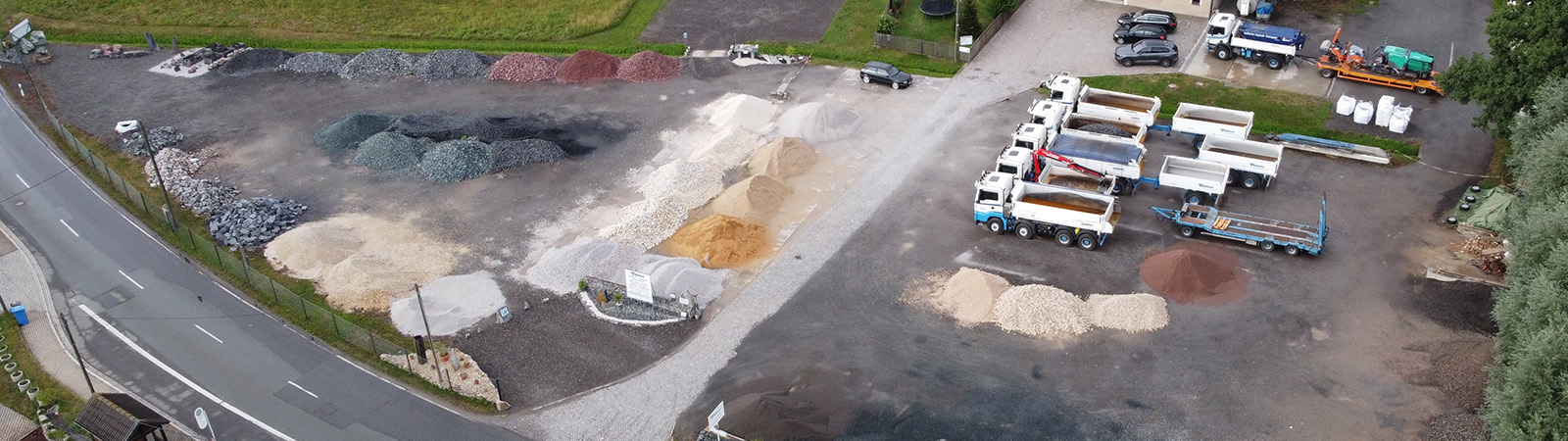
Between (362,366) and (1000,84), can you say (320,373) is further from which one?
(1000,84)

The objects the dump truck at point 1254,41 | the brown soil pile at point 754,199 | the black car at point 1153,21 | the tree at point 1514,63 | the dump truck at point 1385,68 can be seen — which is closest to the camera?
the tree at point 1514,63

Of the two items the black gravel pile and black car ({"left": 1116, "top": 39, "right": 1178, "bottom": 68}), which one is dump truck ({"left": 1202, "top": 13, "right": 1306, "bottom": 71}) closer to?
black car ({"left": 1116, "top": 39, "right": 1178, "bottom": 68})

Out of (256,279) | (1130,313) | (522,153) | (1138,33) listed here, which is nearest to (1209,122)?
(1138,33)

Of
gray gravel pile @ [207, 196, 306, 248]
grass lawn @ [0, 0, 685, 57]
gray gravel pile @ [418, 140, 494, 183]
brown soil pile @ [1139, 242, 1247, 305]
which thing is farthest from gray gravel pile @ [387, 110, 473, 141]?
brown soil pile @ [1139, 242, 1247, 305]

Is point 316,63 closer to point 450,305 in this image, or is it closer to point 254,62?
point 254,62

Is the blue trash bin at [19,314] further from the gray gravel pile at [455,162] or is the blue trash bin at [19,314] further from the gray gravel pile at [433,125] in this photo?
the gray gravel pile at [433,125]

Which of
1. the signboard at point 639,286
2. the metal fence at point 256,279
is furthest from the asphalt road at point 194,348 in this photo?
the signboard at point 639,286

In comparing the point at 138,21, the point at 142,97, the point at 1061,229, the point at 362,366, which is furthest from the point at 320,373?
the point at 138,21

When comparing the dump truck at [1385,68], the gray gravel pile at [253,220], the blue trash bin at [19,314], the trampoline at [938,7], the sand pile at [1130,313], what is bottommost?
the dump truck at [1385,68]
